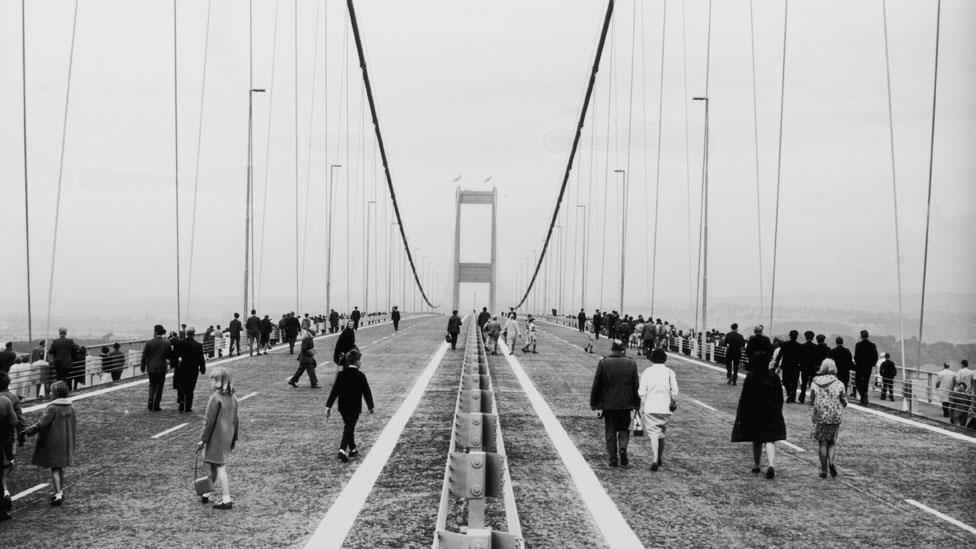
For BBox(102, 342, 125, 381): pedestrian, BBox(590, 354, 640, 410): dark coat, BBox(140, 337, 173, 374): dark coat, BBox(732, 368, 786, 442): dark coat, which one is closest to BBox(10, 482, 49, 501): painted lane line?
BBox(590, 354, 640, 410): dark coat

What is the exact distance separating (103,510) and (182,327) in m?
17.3

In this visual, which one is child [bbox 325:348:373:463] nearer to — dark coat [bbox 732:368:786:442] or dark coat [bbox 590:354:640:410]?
dark coat [bbox 590:354:640:410]

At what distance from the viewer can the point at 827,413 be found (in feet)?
34.2

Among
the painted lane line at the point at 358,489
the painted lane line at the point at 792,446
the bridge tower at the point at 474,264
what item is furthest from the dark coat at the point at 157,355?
the bridge tower at the point at 474,264

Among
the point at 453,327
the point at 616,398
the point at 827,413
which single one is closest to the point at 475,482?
the point at 616,398

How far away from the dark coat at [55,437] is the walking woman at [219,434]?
131 cm

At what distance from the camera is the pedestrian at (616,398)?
35.3 feet

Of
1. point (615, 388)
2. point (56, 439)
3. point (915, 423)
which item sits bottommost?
point (915, 423)

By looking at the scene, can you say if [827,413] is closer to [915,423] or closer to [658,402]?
[658,402]

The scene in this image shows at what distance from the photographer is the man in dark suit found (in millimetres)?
15812

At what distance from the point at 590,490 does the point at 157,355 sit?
9.80 metres

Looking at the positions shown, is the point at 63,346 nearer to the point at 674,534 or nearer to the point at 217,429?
the point at 217,429

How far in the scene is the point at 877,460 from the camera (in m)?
12.1

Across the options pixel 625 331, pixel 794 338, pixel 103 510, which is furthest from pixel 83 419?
pixel 625 331
